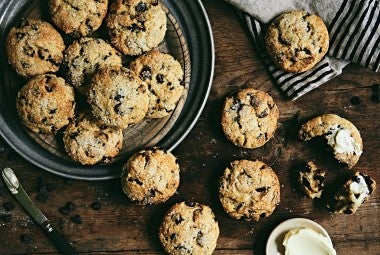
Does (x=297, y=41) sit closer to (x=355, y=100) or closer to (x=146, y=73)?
(x=355, y=100)

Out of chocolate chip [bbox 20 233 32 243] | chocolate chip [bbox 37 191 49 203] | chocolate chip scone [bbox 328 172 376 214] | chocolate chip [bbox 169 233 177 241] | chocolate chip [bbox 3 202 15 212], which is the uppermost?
chocolate chip [bbox 3 202 15 212]

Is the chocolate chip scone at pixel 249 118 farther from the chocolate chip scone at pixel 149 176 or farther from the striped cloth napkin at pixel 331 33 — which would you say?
the chocolate chip scone at pixel 149 176

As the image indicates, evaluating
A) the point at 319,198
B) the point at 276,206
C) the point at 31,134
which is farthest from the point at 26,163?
the point at 319,198

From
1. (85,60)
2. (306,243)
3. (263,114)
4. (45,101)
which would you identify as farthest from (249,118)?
(45,101)

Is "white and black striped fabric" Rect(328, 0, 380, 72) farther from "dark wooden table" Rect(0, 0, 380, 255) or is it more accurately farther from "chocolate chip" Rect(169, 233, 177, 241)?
"chocolate chip" Rect(169, 233, 177, 241)

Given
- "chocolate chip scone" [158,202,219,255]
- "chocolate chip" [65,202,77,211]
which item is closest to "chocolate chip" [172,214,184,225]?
"chocolate chip scone" [158,202,219,255]

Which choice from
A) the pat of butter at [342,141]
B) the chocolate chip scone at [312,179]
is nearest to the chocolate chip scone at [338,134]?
the pat of butter at [342,141]
